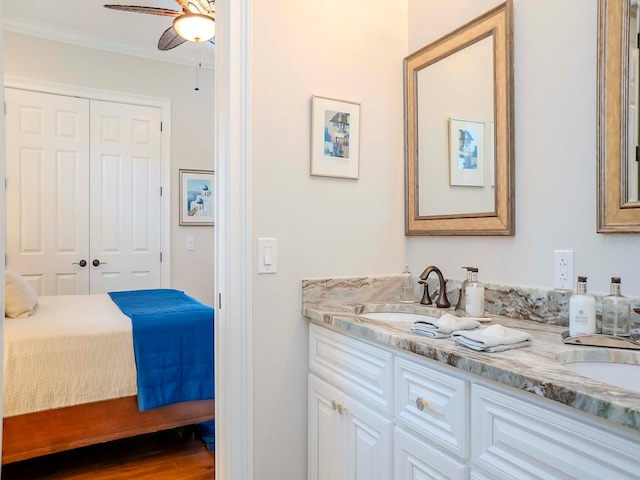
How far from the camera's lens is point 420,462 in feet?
3.84

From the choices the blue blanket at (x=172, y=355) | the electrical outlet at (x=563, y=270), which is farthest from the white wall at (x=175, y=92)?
the electrical outlet at (x=563, y=270)

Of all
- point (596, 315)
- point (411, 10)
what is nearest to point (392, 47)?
point (411, 10)

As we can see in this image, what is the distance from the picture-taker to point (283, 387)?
5.59 ft

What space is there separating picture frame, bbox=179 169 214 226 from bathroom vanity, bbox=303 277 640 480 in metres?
2.97

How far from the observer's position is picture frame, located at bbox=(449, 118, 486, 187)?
1.62 m

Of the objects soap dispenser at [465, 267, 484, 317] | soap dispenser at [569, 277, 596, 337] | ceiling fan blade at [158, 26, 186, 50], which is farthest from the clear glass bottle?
ceiling fan blade at [158, 26, 186, 50]

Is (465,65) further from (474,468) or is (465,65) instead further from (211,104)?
(211,104)

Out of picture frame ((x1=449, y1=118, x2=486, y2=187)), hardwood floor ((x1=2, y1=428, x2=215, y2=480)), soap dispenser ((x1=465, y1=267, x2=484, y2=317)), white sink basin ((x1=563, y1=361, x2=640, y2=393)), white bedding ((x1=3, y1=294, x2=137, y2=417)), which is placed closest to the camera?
white sink basin ((x1=563, y1=361, x2=640, y2=393))

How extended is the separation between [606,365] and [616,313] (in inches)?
6.7

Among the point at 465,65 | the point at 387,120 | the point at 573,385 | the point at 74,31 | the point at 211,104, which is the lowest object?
the point at 573,385

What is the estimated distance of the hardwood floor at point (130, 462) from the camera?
87.4 inches

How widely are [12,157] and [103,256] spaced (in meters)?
1.08

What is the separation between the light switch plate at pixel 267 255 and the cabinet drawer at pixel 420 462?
2.36 ft

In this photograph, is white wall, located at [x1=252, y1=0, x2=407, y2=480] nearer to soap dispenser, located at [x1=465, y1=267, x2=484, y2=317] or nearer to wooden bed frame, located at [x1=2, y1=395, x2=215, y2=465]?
soap dispenser, located at [x1=465, y1=267, x2=484, y2=317]
